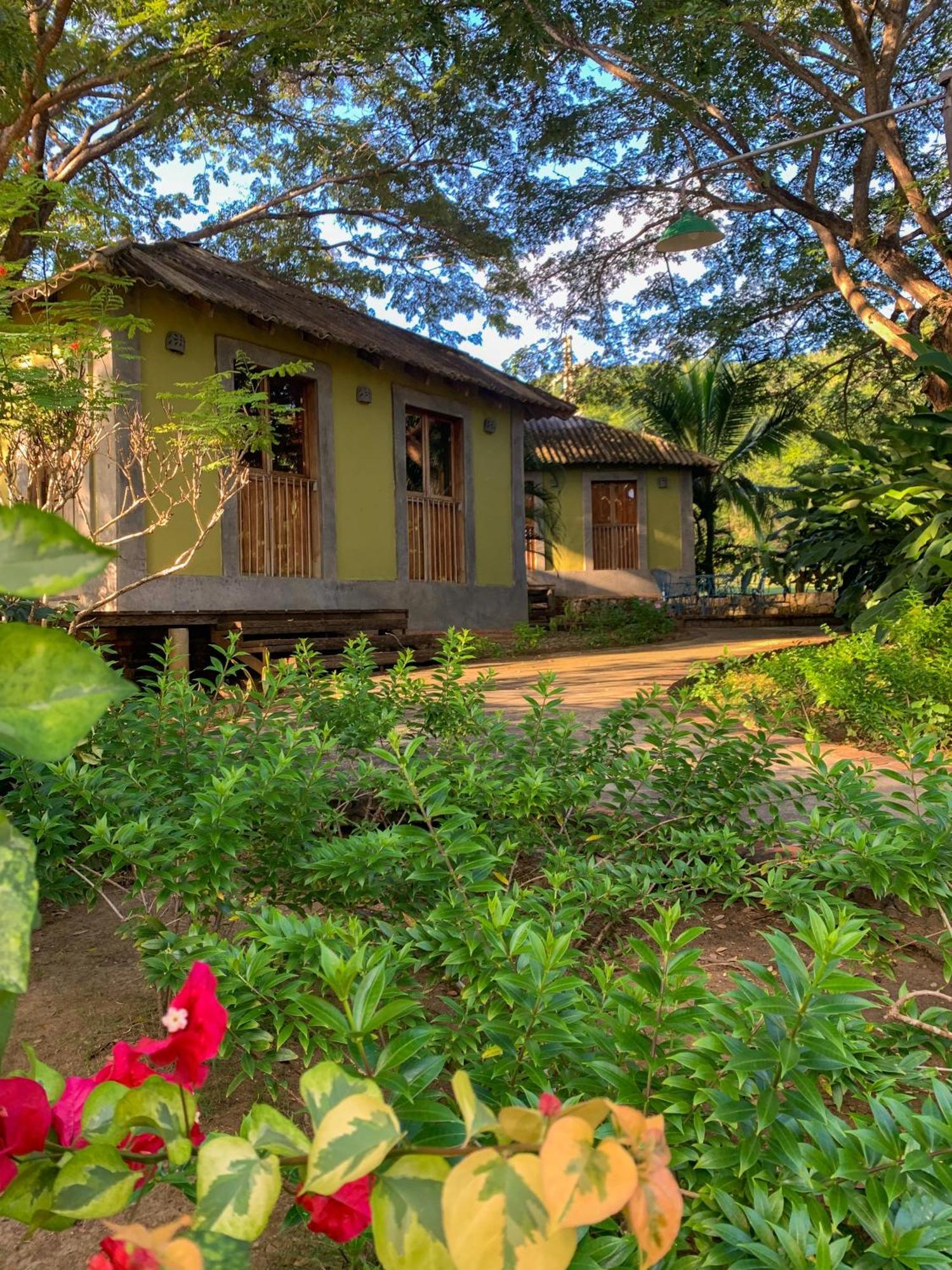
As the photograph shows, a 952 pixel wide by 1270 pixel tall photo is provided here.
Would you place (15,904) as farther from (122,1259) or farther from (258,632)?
(258,632)

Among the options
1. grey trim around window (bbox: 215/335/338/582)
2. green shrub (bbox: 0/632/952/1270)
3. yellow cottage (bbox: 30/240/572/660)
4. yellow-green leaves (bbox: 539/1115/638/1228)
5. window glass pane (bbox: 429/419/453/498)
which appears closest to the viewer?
yellow-green leaves (bbox: 539/1115/638/1228)

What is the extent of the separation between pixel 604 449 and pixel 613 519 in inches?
67.0

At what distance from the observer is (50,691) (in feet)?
1.41

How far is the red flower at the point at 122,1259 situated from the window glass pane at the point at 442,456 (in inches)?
484

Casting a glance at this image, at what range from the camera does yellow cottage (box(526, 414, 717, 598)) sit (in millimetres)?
20984

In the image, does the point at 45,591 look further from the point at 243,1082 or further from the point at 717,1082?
the point at 243,1082

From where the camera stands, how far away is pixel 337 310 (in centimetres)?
1212

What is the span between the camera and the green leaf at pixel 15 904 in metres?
0.41

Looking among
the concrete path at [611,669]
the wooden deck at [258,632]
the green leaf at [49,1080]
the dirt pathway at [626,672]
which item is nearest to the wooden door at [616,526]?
the dirt pathway at [626,672]

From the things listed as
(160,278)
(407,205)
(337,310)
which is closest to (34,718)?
(160,278)

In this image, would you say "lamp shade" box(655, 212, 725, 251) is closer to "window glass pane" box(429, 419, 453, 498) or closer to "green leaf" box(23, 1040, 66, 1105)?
"window glass pane" box(429, 419, 453, 498)

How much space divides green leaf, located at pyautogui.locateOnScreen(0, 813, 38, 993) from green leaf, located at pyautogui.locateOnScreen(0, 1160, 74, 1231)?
19 centimetres

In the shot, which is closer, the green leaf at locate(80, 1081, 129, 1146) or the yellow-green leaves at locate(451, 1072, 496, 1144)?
the yellow-green leaves at locate(451, 1072, 496, 1144)

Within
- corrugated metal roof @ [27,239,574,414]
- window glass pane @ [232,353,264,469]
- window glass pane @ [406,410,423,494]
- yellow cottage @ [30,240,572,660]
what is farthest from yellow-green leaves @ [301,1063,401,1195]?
window glass pane @ [406,410,423,494]
